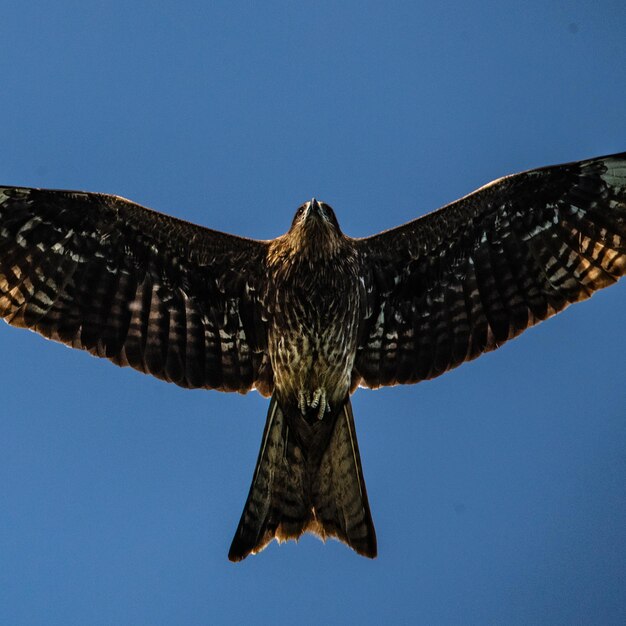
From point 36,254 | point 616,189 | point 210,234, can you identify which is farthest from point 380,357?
point 36,254

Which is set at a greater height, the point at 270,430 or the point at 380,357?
the point at 380,357

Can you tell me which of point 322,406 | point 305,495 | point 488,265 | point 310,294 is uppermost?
point 488,265

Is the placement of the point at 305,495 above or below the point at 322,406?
below

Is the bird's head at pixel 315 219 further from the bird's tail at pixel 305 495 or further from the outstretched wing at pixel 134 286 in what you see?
the bird's tail at pixel 305 495

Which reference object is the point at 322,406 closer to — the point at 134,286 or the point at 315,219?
the point at 315,219

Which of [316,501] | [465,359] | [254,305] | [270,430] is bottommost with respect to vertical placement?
[316,501]

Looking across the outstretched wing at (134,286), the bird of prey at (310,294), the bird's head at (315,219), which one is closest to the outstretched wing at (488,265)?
the bird of prey at (310,294)

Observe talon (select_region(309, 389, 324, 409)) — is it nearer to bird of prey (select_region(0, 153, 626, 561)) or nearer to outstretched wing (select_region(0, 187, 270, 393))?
bird of prey (select_region(0, 153, 626, 561))

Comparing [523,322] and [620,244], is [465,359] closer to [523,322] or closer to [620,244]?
[523,322]

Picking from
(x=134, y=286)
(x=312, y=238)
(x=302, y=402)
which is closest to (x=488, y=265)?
(x=312, y=238)
